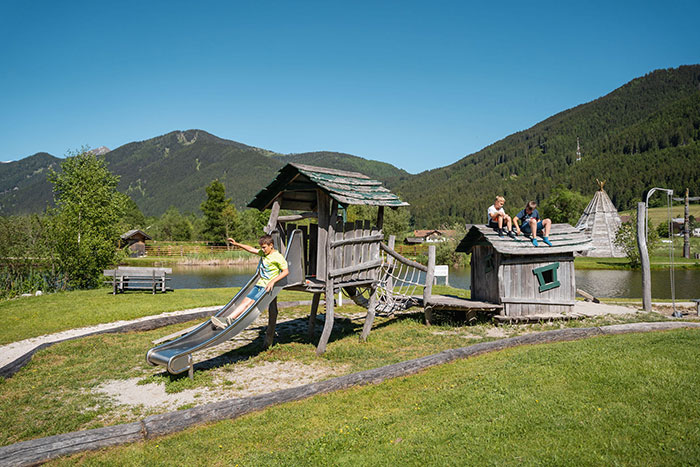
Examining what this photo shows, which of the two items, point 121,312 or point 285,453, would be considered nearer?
point 285,453

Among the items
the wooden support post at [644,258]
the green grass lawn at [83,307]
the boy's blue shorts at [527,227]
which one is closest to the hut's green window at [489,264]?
the boy's blue shorts at [527,227]

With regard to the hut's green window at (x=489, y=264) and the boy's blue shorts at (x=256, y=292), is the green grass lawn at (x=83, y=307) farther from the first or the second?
the hut's green window at (x=489, y=264)

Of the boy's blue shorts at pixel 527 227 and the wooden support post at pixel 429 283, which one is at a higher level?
the boy's blue shorts at pixel 527 227

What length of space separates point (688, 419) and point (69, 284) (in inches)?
948

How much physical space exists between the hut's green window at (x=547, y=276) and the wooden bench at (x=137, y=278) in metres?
14.9

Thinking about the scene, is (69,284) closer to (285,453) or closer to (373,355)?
(373,355)

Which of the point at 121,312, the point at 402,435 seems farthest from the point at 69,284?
the point at 402,435

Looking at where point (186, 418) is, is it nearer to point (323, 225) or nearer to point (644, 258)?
point (323, 225)

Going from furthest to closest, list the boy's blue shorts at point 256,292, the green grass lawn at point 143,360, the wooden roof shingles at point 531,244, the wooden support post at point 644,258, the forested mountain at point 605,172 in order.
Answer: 1. the forested mountain at point 605,172
2. the wooden support post at point 644,258
3. the wooden roof shingles at point 531,244
4. the boy's blue shorts at point 256,292
5. the green grass lawn at point 143,360

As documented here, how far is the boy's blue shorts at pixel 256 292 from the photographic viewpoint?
29.7 feet

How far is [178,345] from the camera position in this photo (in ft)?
28.1

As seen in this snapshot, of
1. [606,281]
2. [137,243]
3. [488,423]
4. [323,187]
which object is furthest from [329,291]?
[137,243]

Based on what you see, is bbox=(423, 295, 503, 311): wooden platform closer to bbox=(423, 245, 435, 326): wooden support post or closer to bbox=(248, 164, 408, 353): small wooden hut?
bbox=(423, 245, 435, 326): wooden support post

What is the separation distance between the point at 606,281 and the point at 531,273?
2222 centimetres
